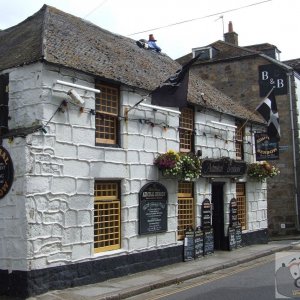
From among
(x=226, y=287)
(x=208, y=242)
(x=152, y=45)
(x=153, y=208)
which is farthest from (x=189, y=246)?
(x=152, y=45)

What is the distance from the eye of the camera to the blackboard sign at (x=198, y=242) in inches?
596

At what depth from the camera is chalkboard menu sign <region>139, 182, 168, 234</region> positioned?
12781 mm

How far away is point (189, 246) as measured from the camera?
1477cm

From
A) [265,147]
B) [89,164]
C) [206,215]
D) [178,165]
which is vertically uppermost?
[265,147]

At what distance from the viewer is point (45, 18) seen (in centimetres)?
1264

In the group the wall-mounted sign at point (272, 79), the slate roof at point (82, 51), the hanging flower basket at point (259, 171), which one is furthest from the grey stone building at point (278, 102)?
the slate roof at point (82, 51)

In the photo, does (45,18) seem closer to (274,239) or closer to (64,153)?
(64,153)

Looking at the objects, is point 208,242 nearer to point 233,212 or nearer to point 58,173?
point 233,212

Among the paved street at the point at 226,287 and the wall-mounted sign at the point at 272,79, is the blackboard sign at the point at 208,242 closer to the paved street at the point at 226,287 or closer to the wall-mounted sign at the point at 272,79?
the paved street at the point at 226,287

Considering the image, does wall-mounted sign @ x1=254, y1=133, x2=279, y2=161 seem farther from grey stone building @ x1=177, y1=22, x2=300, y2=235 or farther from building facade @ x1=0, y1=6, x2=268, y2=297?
grey stone building @ x1=177, y1=22, x2=300, y2=235

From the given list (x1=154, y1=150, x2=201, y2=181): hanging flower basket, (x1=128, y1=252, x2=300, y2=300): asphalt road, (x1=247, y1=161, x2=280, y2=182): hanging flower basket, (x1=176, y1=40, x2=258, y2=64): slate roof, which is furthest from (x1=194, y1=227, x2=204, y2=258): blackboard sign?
(x1=176, y1=40, x2=258, y2=64): slate roof

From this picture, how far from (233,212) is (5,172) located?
31.6ft

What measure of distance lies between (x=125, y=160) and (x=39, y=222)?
10.6 feet

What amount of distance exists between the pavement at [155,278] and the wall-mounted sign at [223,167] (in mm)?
2723
